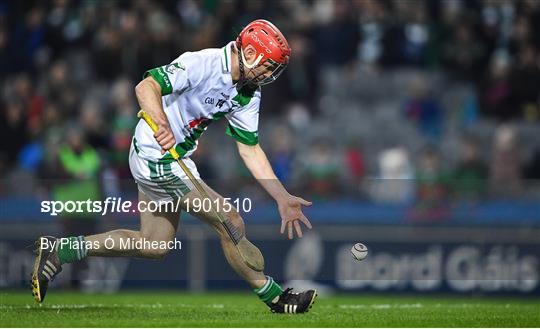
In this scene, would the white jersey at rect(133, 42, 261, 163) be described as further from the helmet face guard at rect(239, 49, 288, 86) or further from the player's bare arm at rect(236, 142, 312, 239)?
the player's bare arm at rect(236, 142, 312, 239)

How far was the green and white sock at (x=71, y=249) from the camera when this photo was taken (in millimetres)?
12016

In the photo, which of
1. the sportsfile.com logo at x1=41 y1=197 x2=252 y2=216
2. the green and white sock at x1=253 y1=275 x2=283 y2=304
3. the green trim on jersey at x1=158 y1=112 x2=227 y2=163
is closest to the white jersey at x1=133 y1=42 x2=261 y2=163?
the green trim on jersey at x1=158 y1=112 x2=227 y2=163

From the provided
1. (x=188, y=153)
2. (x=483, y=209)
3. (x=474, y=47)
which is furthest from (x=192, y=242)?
(x=474, y=47)

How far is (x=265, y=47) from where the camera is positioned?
38.6 feet

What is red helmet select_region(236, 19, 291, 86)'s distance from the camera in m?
11.8

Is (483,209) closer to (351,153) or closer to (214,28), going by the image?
(351,153)

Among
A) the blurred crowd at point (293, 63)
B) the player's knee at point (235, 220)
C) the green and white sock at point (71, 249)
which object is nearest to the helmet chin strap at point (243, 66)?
the player's knee at point (235, 220)

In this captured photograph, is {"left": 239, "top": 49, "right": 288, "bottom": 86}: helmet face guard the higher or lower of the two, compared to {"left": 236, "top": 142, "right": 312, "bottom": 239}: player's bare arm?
higher

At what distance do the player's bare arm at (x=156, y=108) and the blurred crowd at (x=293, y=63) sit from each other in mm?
8699

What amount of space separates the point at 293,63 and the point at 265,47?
10544 millimetres

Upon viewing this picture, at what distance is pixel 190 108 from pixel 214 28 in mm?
10625

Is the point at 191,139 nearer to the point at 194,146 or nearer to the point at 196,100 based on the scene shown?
the point at 194,146

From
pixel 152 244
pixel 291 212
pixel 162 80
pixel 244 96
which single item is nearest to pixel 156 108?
pixel 162 80

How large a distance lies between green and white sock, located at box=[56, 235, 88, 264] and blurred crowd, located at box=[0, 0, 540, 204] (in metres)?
8.12
